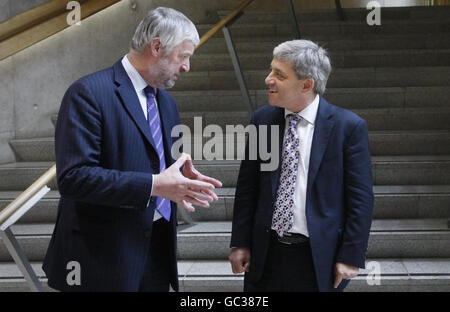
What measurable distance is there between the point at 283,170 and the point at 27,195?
1.26 meters

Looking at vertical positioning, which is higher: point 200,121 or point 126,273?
point 200,121

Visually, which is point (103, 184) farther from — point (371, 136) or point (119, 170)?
point (371, 136)

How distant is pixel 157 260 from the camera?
6.63 ft

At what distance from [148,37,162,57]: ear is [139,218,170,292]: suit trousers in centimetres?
57

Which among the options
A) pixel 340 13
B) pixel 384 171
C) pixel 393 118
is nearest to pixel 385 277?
pixel 384 171

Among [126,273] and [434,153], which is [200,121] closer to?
[434,153]

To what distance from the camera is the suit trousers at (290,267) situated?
216 cm

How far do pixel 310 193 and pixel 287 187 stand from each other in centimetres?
9

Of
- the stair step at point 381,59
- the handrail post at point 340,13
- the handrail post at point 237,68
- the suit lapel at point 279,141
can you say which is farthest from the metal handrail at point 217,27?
the handrail post at point 340,13

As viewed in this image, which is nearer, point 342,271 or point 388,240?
point 342,271

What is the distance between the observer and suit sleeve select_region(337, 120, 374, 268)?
2.15 metres
